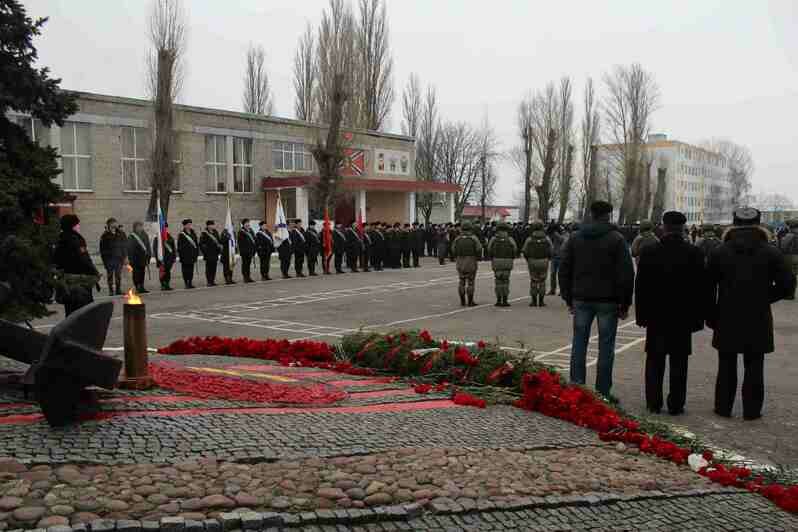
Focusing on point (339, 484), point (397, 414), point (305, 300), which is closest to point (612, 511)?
point (339, 484)

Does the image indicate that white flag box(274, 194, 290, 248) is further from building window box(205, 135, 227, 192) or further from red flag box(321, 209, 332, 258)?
building window box(205, 135, 227, 192)

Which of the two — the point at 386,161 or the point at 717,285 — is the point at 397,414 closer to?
the point at 717,285

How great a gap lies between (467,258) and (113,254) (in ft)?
29.6

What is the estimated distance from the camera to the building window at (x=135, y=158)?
1323 inches

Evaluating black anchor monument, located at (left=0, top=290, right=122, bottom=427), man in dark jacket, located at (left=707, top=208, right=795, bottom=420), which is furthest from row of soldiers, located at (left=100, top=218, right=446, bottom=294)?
man in dark jacket, located at (left=707, top=208, right=795, bottom=420)

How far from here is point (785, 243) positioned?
61.0ft

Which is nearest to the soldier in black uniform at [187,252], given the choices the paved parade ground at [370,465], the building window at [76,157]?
the building window at [76,157]

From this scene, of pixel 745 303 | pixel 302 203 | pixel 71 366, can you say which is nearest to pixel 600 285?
pixel 745 303

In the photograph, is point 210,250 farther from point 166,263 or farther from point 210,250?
point 166,263

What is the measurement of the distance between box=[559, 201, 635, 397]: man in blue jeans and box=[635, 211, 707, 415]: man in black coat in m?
0.30

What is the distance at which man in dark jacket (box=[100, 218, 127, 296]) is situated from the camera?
1908 cm

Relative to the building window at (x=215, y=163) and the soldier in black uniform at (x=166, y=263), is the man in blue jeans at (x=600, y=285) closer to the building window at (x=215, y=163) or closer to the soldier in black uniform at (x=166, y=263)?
the soldier in black uniform at (x=166, y=263)

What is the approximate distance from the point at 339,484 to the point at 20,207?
4.84m

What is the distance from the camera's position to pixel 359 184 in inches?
1654
